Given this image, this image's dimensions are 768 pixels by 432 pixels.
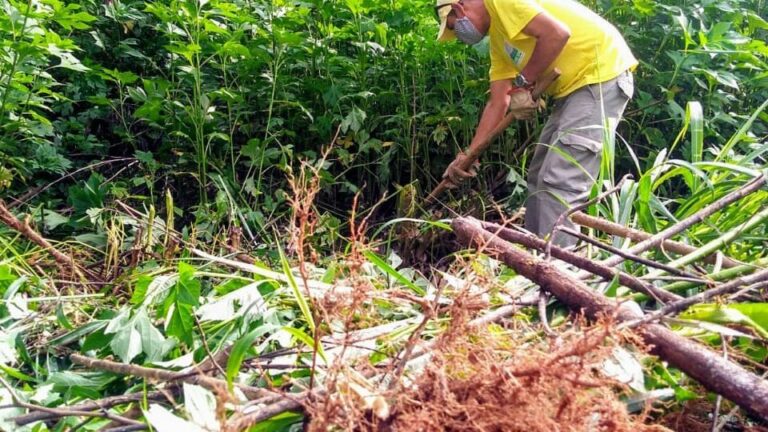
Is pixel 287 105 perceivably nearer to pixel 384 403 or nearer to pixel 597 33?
pixel 597 33

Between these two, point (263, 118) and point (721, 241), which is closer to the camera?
point (721, 241)

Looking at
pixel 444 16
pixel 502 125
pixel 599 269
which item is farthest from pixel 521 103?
pixel 599 269

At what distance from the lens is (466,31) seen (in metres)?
2.80

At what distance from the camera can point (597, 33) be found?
2.65 meters

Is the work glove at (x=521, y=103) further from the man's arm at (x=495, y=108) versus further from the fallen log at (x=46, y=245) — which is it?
the fallen log at (x=46, y=245)

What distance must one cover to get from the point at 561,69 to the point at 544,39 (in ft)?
0.72

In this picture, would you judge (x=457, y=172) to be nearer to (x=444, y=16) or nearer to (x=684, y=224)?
(x=444, y=16)

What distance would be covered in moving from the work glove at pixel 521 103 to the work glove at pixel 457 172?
0.31 meters

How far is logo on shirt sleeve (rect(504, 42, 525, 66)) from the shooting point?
2.74 m

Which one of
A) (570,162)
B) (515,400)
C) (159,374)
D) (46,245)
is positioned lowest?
(570,162)

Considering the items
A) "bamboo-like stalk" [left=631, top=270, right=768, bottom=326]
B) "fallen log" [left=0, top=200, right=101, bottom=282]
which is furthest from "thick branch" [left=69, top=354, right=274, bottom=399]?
"fallen log" [left=0, top=200, right=101, bottom=282]

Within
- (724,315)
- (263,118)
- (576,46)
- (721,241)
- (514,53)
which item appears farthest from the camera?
(263,118)

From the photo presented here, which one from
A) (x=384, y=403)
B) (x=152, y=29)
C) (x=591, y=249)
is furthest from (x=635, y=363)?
(x=152, y=29)

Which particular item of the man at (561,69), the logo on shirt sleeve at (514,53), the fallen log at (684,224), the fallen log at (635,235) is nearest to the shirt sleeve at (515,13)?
the man at (561,69)
